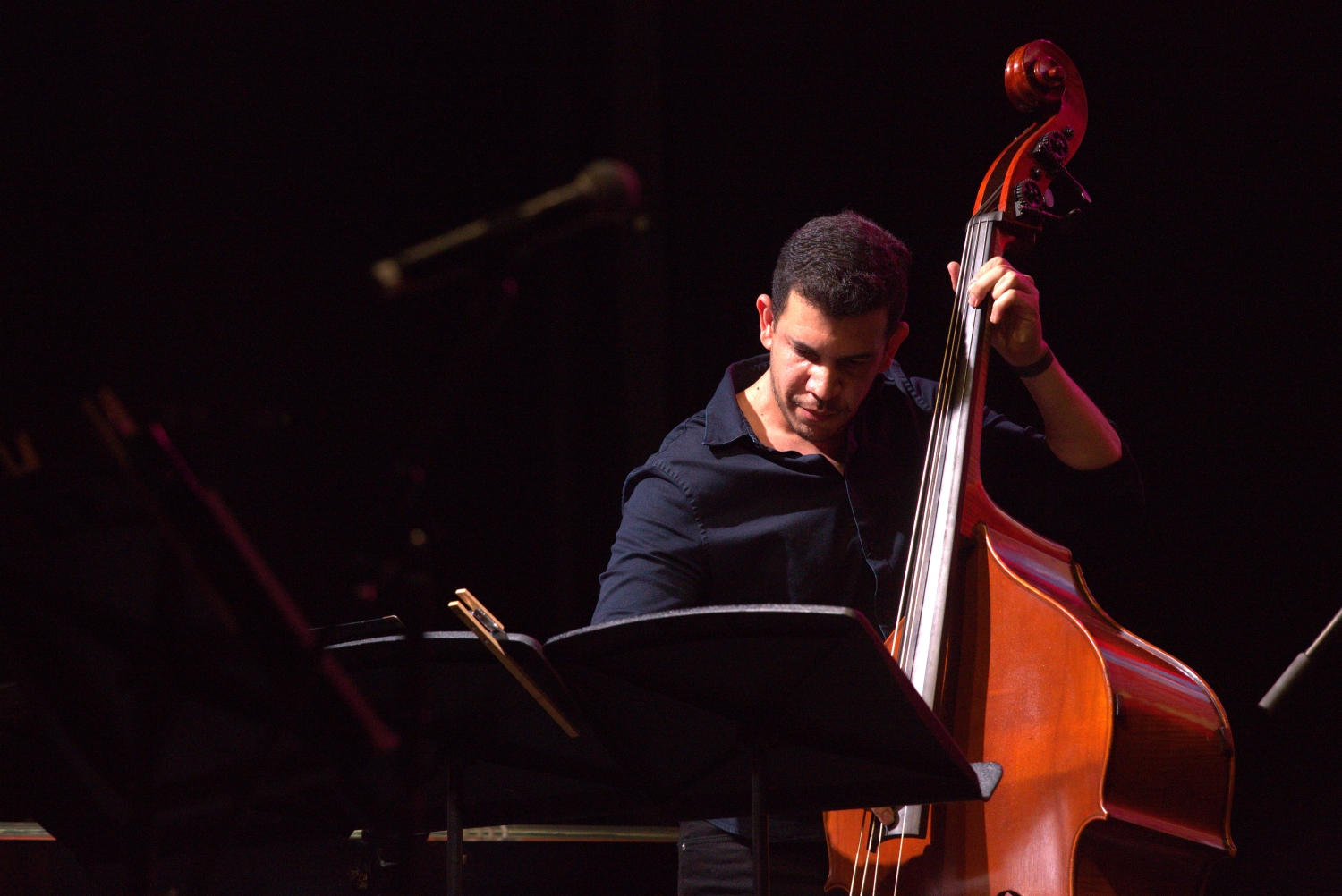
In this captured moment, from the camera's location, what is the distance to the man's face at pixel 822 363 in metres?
2.07

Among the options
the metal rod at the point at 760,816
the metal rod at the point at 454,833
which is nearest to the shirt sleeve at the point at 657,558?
the metal rod at the point at 454,833

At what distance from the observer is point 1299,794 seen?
2561 mm

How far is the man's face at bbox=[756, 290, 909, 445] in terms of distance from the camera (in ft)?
6.81

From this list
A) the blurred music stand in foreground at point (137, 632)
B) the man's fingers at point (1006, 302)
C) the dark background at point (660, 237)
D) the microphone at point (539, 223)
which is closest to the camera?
the microphone at point (539, 223)

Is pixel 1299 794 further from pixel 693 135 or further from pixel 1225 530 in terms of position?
pixel 693 135

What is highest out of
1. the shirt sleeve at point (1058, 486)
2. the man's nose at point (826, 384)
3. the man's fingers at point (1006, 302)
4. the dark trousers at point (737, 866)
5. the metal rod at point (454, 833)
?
the man's fingers at point (1006, 302)

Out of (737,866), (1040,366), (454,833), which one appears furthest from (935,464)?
(454,833)

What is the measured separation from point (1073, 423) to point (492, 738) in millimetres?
1084

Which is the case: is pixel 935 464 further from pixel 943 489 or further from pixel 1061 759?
pixel 1061 759

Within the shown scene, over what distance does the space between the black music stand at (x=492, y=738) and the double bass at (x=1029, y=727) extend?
0.39 metres

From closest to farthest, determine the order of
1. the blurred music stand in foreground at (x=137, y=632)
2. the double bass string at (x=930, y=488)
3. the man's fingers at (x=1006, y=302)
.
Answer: the blurred music stand in foreground at (x=137, y=632), the double bass string at (x=930, y=488), the man's fingers at (x=1006, y=302)

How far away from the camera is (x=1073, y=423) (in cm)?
206

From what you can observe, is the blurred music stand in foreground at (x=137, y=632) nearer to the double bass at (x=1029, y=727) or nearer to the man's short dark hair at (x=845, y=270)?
the double bass at (x=1029, y=727)

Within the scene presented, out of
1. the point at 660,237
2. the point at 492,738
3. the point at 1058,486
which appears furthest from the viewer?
the point at 660,237
